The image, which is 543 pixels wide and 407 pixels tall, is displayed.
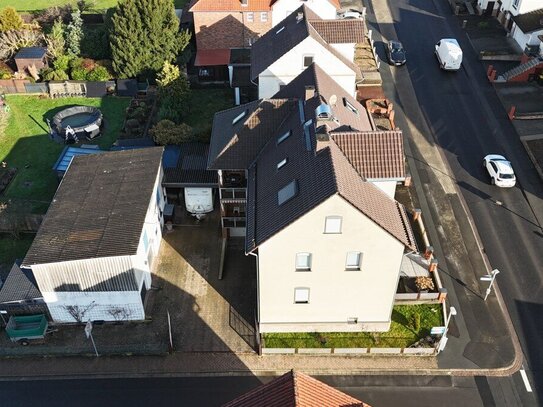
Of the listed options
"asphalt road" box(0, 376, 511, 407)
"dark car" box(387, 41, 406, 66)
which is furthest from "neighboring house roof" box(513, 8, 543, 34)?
"asphalt road" box(0, 376, 511, 407)

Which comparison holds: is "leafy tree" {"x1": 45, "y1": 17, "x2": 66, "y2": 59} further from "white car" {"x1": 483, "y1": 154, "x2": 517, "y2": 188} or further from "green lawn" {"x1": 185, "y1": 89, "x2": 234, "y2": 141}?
"white car" {"x1": 483, "y1": 154, "x2": 517, "y2": 188}

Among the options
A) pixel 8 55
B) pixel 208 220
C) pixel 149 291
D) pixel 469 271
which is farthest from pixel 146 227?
pixel 8 55

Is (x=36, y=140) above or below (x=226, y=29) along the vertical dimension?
below

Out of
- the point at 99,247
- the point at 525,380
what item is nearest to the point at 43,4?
the point at 99,247

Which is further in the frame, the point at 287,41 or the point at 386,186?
the point at 287,41

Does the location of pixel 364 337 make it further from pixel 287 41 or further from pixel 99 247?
pixel 287 41

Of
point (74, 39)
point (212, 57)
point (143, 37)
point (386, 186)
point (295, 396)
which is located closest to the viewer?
point (295, 396)

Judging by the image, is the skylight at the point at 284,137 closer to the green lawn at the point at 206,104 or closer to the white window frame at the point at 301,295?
the white window frame at the point at 301,295
